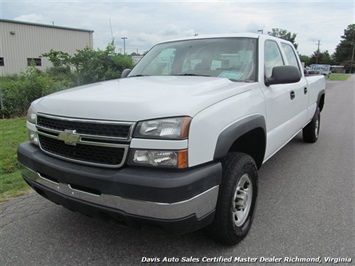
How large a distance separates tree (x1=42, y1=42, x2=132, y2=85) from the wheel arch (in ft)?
30.8

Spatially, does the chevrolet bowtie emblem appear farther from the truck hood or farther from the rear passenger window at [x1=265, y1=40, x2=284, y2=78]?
the rear passenger window at [x1=265, y1=40, x2=284, y2=78]

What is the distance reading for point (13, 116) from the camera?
926 cm

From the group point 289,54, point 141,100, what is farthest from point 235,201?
point 289,54

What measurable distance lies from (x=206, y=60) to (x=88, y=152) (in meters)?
1.88

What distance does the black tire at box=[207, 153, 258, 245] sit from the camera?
97.9 inches

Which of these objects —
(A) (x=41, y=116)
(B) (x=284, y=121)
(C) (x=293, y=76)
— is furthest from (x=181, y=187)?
(B) (x=284, y=121)

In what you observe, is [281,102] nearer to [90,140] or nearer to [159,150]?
[159,150]

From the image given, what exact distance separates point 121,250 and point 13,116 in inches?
312

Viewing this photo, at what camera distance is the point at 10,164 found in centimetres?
474

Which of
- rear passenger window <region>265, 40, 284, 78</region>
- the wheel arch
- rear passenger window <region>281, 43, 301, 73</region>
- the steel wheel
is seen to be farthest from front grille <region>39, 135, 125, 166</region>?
rear passenger window <region>281, 43, 301, 73</region>

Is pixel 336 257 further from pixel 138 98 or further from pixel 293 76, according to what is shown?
pixel 138 98

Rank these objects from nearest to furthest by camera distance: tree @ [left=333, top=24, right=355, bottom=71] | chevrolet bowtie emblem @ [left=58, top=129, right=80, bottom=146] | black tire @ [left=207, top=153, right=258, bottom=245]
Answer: chevrolet bowtie emblem @ [left=58, top=129, right=80, bottom=146] < black tire @ [left=207, top=153, right=258, bottom=245] < tree @ [left=333, top=24, right=355, bottom=71]

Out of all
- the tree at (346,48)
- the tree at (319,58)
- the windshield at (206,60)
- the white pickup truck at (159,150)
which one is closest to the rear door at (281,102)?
the white pickup truck at (159,150)

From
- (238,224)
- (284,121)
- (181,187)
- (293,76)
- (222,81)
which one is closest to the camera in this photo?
(181,187)
